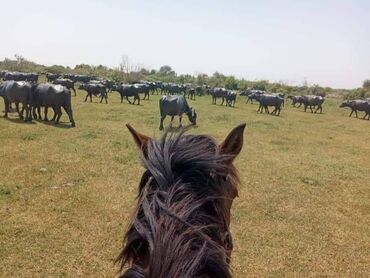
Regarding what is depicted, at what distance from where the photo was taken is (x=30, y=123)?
18125mm

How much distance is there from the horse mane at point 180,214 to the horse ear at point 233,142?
24 cm

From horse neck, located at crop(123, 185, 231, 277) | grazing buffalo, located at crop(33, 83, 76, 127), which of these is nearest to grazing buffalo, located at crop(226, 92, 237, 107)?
grazing buffalo, located at crop(33, 83, 76, 127)

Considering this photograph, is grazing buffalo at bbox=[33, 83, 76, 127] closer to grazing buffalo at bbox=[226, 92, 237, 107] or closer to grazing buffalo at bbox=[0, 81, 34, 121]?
grazing buffalo at bbox=[0, 81, 34, 121]

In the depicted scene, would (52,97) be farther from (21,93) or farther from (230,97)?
(230,97)

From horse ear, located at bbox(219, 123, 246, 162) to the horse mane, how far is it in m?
0.24

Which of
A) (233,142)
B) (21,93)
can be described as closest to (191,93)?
(21,93)

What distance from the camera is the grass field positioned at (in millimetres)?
6449

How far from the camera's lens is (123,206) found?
28.2ft

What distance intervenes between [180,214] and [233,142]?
1003mm

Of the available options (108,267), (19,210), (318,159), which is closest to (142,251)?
(108,267)

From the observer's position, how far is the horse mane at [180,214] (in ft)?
4.00

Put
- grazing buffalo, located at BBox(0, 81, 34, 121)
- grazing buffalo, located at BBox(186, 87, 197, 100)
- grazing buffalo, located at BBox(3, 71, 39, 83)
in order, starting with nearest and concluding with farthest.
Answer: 1. grazing buffalo, located at BBox(0, 81, 34, 121)
2. grazing buffalo, located at BBox(3, 71, 39, 83)
3. grazing buffalo, located at BBox(186, 87, 197, 100)

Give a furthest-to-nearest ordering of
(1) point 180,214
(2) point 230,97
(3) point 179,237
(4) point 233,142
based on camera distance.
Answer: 1. (2) point 230,97
2. (4) point 233,142
3. (1) point 180,214
4. (3) point 179,237

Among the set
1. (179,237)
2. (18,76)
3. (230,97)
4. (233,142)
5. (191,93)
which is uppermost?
(233,142)
